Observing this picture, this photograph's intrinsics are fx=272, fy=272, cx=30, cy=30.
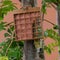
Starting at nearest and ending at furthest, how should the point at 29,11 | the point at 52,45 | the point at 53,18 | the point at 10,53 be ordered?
the point at 29,11 → the point at 10,53 → the point at 52,45 → the point at 53,18

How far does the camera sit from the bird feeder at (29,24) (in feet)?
5.54

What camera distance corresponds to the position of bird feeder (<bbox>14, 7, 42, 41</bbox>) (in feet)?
5.54

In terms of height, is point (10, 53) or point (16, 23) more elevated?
point (16, 23)

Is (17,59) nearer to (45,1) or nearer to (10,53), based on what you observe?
(10,53)

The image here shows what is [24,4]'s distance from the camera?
1.76 meters

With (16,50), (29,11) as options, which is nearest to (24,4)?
(29,11)

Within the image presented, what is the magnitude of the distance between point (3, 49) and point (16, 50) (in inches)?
4.1

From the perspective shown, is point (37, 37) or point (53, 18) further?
point (53, 18)

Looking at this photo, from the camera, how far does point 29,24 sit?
5.57ft

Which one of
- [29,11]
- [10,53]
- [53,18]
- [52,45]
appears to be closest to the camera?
[29,11]

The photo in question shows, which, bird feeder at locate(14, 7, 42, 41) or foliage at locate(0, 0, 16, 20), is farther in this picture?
foliage at locate(0, 0, 16, 20)

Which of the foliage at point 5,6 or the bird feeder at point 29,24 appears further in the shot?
the foliage at point 5,6

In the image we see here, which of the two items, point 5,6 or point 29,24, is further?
point 5,6

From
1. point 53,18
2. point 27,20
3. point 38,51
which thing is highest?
point 27,20
